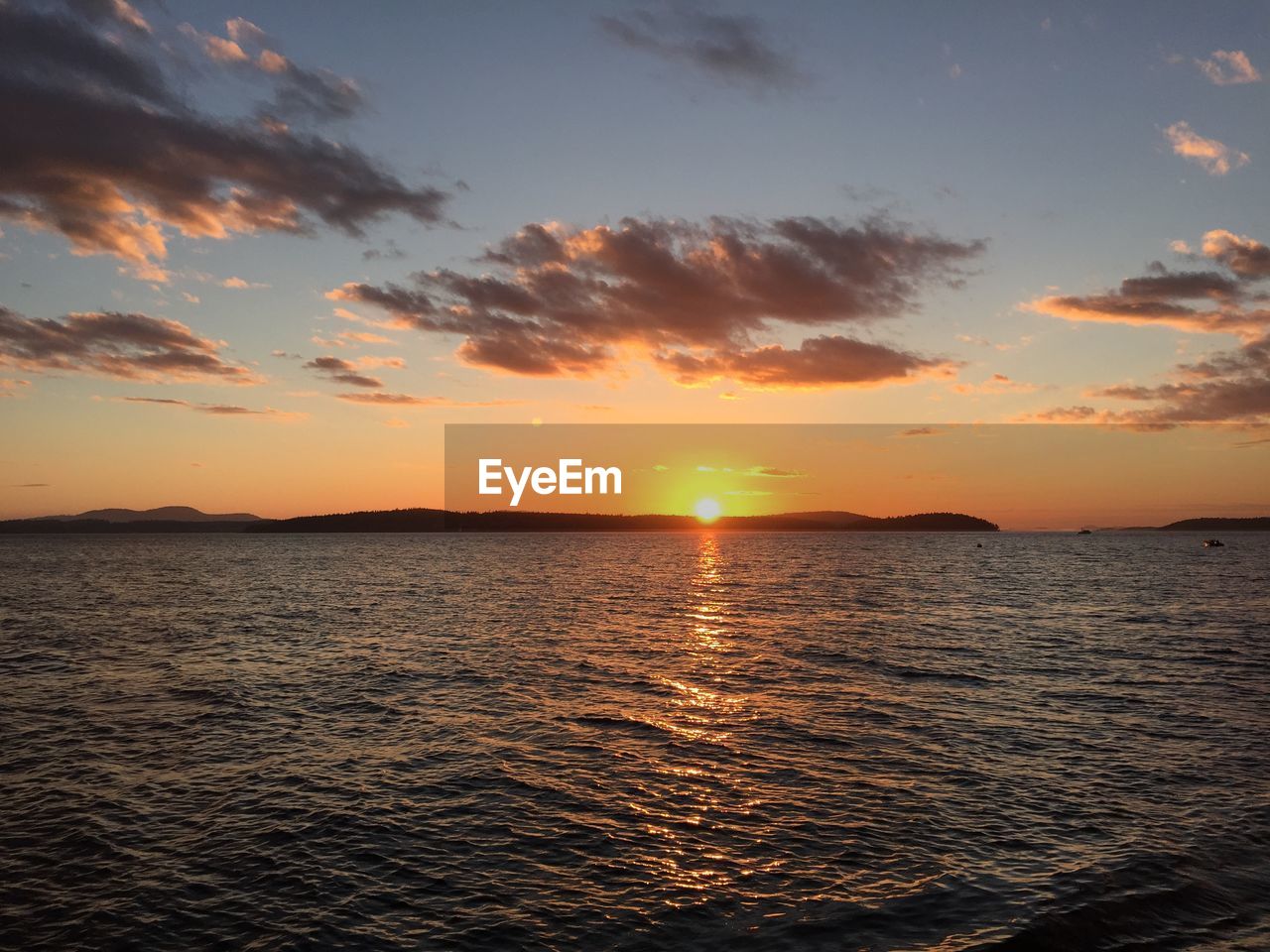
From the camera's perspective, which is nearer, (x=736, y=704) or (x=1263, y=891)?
(x=1263, y=891)

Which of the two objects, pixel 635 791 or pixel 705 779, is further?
pixel 705 779

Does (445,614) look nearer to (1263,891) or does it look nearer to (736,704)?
(736,704)

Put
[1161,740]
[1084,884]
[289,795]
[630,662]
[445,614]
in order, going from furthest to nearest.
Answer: [445,614] → [630,662] → [1161,740] → [289,795] → [1084,884]

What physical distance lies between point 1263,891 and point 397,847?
21581 millimetres

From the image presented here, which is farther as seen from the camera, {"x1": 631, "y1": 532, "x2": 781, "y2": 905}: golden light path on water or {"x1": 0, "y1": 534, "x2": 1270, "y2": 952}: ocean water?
{"x1": 631, "y1": 532, "x2": 781, "y2": 905}: golden light path on water

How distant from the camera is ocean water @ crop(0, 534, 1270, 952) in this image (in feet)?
58.0

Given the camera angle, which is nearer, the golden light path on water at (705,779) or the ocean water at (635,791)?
the ocean water at (635,791)

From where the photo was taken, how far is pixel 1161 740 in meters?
31.5

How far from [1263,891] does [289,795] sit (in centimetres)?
2690

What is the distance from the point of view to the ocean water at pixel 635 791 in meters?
17.7

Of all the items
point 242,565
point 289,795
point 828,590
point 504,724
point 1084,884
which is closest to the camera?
point 1084,884

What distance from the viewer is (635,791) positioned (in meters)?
25.8

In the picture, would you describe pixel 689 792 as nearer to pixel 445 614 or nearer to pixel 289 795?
pixel 289 795

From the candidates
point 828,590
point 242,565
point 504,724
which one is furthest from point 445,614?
point 242,565
